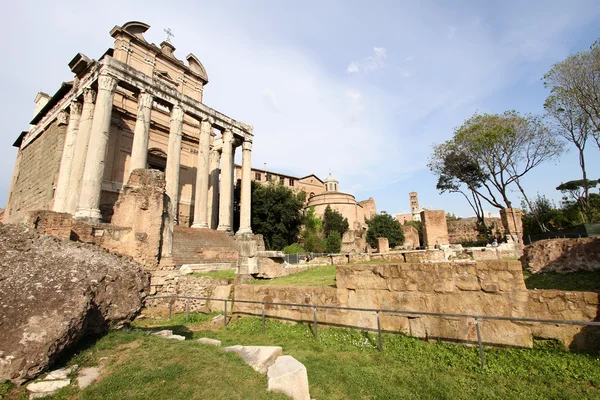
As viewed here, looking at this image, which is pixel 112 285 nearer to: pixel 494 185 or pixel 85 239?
pixel 85 239

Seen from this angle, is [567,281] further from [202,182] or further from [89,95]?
[89,95]

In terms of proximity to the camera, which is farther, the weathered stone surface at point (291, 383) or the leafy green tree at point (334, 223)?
the leafy green tree at point (334, 223)

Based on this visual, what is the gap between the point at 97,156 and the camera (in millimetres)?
15906

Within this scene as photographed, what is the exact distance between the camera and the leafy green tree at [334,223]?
140 ft

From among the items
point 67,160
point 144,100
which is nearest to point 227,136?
point 144,100

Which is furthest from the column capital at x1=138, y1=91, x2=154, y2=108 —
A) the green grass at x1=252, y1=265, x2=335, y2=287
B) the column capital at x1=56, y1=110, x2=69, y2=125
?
the green grass at x1=252, y1=265, x2=335, y2=287

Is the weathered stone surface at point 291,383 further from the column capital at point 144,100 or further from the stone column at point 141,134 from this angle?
the column capital at point 144,100

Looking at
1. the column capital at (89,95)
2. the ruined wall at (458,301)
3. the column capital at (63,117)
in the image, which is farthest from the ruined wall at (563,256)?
the column capital at (63,117)

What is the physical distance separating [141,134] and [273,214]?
51.8ft

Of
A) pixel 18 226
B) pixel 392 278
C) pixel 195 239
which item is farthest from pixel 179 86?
pixel 392 278

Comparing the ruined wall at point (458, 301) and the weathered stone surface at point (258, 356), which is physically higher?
the ruined wall at point (458, 301)

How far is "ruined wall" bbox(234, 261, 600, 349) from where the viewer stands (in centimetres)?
407

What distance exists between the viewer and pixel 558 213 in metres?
27.5

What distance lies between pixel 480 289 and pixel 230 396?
4136 mm
